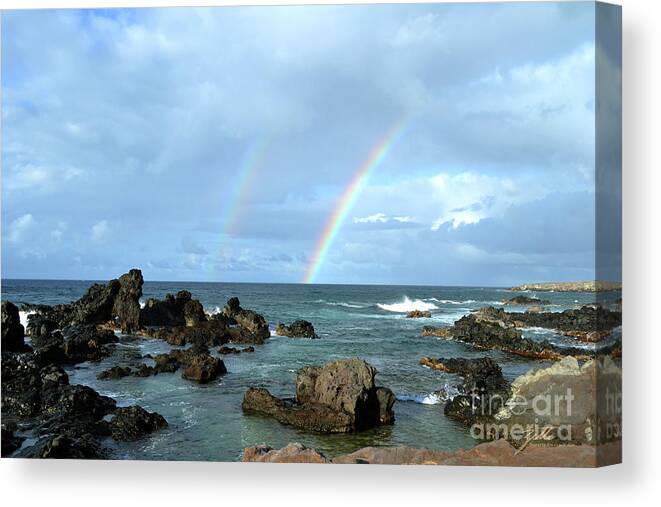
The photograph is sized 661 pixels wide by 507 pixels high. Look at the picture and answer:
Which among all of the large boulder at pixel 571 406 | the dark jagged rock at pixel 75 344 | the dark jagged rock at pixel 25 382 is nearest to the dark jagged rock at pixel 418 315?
the dark jagged rock at pixel 75 344

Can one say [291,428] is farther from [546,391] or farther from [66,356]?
[66,356]

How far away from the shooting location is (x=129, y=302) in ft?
52.5

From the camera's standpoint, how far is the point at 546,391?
830cm

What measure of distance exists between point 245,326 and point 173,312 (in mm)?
2567

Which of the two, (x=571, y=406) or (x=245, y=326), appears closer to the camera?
(x=571, y=406)

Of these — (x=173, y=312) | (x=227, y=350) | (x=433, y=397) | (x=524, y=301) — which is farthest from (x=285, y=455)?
(x=173, y=312)

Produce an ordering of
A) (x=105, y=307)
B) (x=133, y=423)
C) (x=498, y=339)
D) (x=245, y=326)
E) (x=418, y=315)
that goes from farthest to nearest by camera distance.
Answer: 1. (x=418, y=315)
2. (x=245, y=326)
3. (x=105, y=307)
4. (x=498, y=339)
5. (x=133, y=423)

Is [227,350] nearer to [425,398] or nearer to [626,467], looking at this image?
[425,398]

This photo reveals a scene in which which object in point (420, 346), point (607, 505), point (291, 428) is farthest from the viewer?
point (420, 346)

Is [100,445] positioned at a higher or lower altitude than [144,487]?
higher

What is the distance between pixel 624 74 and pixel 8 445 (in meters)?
11.5

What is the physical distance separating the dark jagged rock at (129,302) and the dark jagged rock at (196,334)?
707 mm

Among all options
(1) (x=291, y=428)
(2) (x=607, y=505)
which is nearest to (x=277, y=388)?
(1) (x=291, y=428)

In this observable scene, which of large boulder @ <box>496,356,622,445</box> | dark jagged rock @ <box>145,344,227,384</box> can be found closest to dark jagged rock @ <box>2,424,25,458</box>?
dark jagged rock @ <box>145,344,227,384</box>
